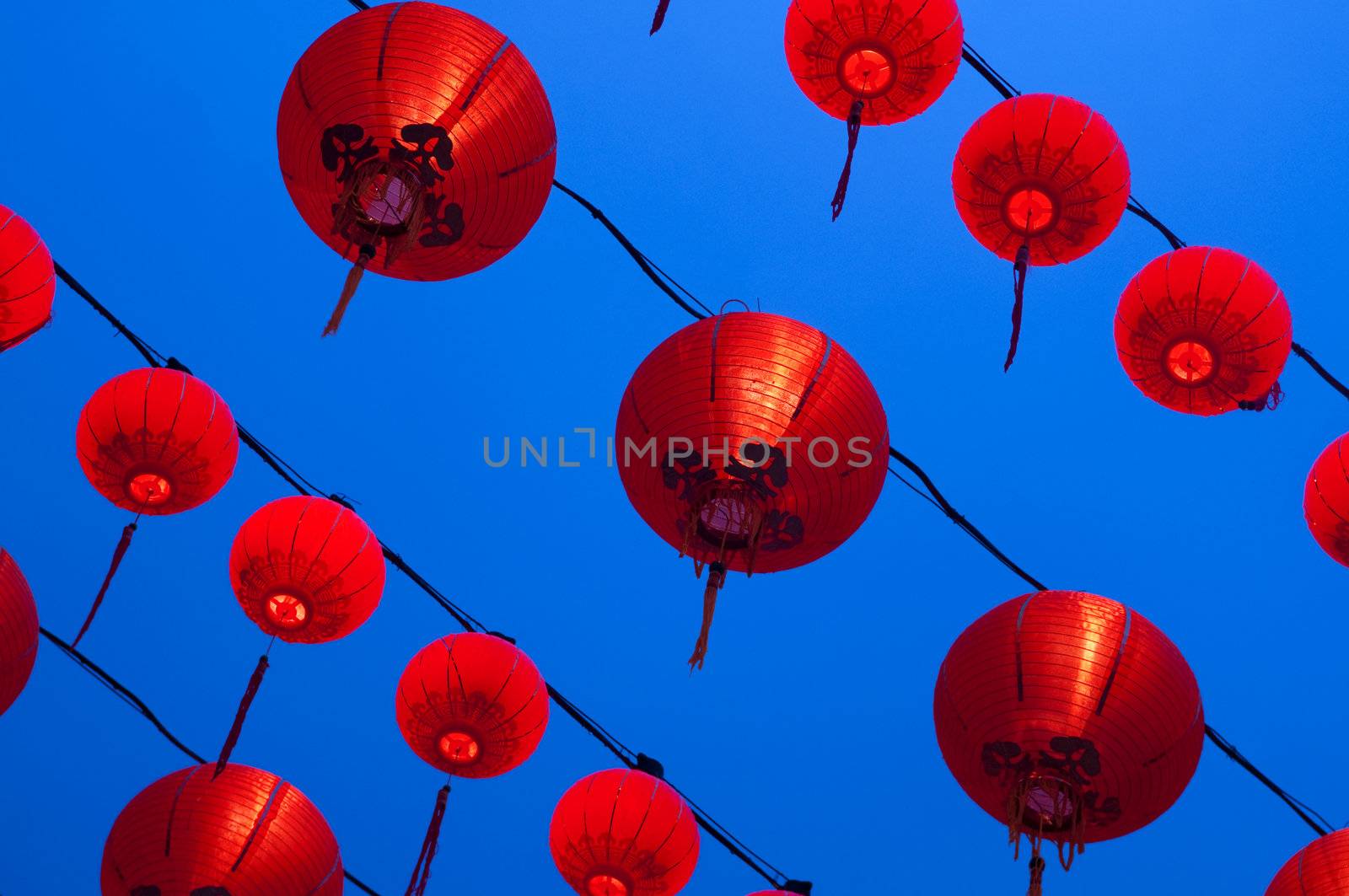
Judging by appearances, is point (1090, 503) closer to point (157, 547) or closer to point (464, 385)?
point (464, 385)

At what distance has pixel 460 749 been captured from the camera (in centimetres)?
499

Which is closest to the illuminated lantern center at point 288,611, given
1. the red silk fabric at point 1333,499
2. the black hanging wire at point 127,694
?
the black hanging wire at point 127,694

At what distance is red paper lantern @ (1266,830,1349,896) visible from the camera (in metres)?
4.38

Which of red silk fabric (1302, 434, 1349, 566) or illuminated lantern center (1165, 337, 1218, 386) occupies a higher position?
illuminated lantern center (1165, 337, 1218, 386)

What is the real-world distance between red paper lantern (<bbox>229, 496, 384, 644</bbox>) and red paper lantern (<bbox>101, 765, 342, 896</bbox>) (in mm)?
501

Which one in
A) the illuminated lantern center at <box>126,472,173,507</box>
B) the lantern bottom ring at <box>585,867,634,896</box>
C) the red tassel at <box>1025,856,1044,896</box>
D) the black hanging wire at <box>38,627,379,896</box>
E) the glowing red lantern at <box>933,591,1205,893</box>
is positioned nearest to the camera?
the glowing red lantern at <box>933,591,1205,893</box>

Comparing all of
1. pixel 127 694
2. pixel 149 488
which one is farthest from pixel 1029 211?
pixel 127 694

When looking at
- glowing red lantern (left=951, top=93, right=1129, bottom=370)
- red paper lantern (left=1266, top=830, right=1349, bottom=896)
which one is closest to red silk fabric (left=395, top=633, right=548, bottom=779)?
glowing red lantern (left=951, top=93, right=1129, bottom=370)

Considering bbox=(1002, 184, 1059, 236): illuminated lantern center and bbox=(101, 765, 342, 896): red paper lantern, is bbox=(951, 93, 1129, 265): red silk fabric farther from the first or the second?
bbox=(101, 765, 342, 896): red paper lantern

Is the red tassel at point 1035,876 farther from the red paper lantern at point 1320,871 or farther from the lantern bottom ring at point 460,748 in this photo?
the lantern bottom ring at point 460,748

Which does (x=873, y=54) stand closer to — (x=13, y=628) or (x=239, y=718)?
(x=239, y=718)

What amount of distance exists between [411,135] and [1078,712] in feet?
7.07

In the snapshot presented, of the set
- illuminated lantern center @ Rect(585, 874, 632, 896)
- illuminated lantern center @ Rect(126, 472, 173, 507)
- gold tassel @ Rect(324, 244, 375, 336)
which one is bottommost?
illuminated lantern center @ Rect(585, 874, 632, 896)

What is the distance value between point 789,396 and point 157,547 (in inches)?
236
